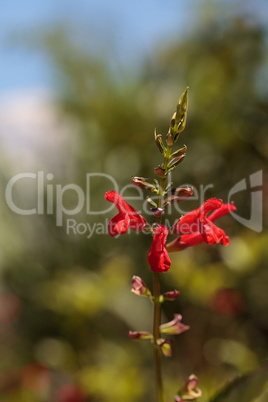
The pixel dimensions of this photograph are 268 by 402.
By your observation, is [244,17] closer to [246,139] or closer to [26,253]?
[246,139]

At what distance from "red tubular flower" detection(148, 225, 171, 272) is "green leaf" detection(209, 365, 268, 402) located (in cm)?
21

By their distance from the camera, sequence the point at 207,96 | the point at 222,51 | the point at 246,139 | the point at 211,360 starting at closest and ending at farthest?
1. the point at 211,360
2. the point at 246,139
3. the point at 207,96
4. the point at 222,51

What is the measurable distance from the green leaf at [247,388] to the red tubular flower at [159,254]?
8.2 inches

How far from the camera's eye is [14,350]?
2182mm

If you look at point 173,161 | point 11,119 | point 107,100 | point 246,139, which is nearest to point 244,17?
point 246,139

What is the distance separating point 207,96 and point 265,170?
0.48 meters

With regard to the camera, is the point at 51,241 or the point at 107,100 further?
the point at 107,100

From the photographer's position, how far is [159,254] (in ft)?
1.92

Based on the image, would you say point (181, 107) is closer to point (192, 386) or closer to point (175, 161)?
point (175, 161)

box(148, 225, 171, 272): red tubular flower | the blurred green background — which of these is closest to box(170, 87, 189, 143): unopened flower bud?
box(148, 225, 171, 272): red tubular flower

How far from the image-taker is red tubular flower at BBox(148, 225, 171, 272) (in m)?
0.58

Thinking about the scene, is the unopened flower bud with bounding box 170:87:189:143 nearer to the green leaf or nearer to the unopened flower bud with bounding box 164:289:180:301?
the unopened flower bud with bounding box 164:289:180:301

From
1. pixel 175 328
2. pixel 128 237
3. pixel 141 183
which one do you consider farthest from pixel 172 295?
pixel 128 237

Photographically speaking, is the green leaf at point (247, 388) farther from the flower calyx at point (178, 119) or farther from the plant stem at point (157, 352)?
the flower calyx at point (178, 119)
